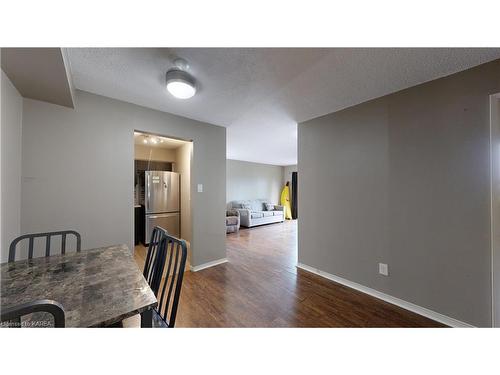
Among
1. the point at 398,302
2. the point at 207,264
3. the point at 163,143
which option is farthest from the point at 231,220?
the point at 398,302

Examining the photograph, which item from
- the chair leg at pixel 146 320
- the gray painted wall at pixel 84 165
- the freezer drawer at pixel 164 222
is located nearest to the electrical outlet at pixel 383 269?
the chair leg at pixel 146 320

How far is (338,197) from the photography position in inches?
93.7

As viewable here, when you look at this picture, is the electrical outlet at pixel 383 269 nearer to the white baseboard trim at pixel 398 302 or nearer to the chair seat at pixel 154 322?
the white baseboard trim at pixel 398 302

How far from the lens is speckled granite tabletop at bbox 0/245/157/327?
0.68m

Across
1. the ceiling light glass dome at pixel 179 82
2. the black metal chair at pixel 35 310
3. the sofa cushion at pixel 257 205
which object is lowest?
the sofa cushion at pixel 257 205

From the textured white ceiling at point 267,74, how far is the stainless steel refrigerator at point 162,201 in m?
2.04

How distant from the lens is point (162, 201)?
3998 millimetres

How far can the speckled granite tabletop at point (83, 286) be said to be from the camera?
68cm

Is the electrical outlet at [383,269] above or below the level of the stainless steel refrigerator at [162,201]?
below
